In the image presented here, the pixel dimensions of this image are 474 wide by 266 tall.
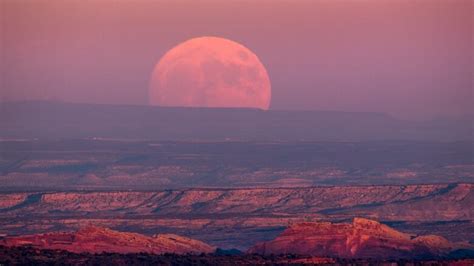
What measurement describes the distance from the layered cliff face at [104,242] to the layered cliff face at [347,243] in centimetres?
424

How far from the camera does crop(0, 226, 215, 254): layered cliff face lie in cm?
7788

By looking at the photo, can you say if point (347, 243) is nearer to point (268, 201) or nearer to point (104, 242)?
point (104, 242)

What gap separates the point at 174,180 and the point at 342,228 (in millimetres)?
81531

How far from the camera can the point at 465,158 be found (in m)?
187

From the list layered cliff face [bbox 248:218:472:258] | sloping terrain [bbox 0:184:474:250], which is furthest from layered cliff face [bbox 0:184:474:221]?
layered cliff face [bbox 248:218:472:258]

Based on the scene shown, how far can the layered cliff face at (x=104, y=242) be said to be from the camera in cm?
7788

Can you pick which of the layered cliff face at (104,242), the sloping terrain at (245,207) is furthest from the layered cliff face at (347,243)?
the sloping terrain at (245,207)

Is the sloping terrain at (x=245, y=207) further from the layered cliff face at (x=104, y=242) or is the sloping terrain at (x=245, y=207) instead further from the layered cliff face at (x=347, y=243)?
the layered cliff face at (x=347, y=243)

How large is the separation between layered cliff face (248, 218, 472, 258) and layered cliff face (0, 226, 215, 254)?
13.9ft

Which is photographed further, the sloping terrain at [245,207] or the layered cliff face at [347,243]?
the sloping terrain at [245,207]

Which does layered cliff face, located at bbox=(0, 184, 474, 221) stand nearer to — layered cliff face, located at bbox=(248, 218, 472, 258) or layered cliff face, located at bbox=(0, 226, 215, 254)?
layered cliff face, located at bbox=(248, 218, 472, 258)

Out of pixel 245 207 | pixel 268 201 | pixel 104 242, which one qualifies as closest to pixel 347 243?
pixel 104 242

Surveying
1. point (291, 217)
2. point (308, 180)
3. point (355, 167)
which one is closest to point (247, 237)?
point (291, 217)

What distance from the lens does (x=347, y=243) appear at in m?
85.1
